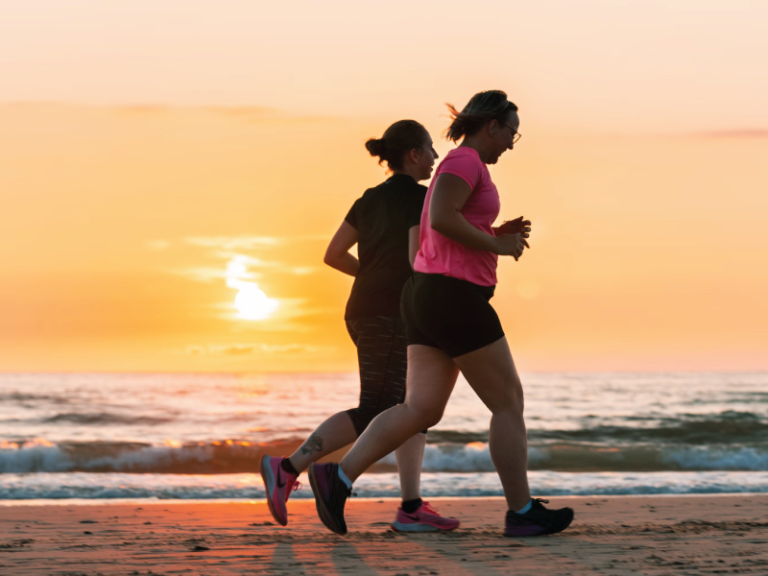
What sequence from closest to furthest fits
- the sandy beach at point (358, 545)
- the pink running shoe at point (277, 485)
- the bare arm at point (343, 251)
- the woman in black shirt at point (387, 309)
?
the sandy beach at point (358, 545) < the pink running shoe at point (277, 485) < the woman in black shirt at point (387, 309) < the bare arm at point (343, 251)

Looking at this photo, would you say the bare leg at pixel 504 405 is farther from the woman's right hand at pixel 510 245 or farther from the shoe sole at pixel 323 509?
the shoe sole at pixel 323 509

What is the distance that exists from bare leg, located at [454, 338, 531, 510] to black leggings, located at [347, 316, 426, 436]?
45cm

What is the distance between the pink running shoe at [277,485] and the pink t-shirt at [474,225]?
0.99m

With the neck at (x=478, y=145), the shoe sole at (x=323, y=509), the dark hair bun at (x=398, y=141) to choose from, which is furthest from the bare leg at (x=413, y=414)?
the dark hair bun at (x=398, y=141)

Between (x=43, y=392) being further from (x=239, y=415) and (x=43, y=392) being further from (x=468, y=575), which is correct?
(x=468, y=575)

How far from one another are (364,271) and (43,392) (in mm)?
20414

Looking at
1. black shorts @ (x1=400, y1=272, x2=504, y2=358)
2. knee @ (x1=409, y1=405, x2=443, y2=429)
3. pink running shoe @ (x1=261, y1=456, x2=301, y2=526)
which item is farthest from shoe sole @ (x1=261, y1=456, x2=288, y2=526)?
black shorts @ (x1=400, y1=272, x2=504, y2=358)

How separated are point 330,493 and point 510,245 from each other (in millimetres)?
1156

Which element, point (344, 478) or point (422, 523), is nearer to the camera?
point (344, 478)

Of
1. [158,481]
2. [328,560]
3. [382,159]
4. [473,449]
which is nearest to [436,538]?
[328,560]

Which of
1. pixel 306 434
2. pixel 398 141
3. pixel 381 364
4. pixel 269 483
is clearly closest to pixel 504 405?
pixel 381 364

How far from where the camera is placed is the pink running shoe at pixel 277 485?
3135 mm

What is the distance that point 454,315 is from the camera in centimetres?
287

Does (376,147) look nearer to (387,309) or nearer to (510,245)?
(387,309)
